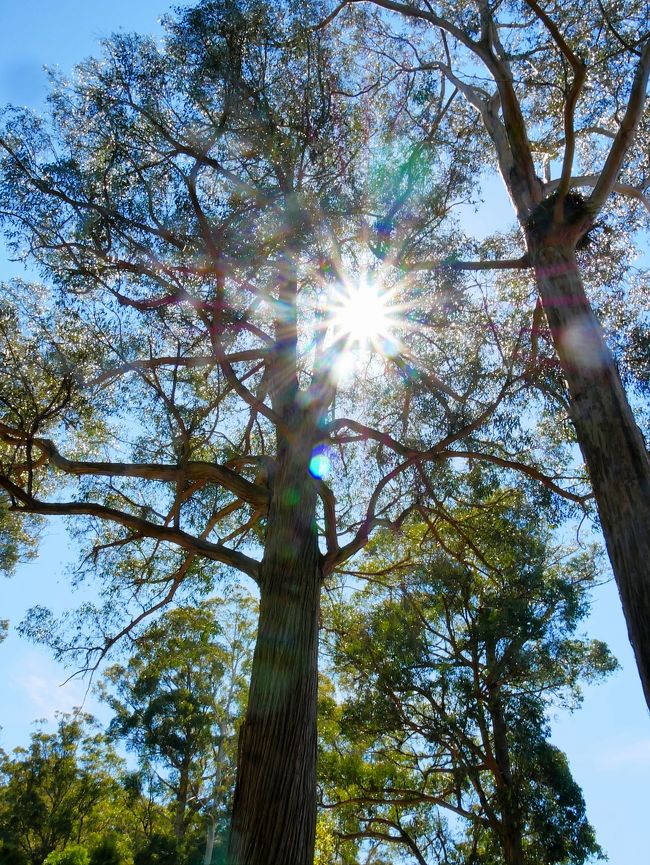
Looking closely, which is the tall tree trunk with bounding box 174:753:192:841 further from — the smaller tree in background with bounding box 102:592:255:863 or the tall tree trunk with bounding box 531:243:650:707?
the tall tree trunk with bounding box 531:243:650:707

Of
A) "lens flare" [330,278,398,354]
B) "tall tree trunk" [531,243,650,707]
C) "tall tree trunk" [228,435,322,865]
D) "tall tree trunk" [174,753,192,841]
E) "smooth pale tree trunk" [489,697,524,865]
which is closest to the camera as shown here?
"tall tree trunk" [531,243,650,707]

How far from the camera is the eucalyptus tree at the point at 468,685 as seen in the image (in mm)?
7695

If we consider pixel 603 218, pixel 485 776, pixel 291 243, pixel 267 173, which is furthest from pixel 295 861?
pixel 603 218

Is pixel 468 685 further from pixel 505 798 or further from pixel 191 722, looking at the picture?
pixel 191 722

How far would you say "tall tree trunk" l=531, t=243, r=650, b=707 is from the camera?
3.32 m

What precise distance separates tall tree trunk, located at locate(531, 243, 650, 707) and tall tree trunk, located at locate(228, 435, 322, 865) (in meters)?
1.99

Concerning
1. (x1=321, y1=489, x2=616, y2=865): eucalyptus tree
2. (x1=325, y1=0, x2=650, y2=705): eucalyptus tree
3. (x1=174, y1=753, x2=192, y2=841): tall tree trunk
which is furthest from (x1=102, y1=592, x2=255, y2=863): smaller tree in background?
(x1=325, y1=0, x2=650, y2=705): eucalyptus tree

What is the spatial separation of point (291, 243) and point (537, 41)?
13.7 ft

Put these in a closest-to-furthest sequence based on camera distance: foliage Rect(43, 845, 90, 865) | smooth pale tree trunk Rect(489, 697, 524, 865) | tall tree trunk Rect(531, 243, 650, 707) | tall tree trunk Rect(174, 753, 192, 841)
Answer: tall tree trunk Rect(531, 243, 650, 707) → smooth pale tree trunk Rect(489, 697, 524, 865) → foliage Rect(43, 845, 90, 865) → tall tree trunk Rect(174, 753, 192, 841)

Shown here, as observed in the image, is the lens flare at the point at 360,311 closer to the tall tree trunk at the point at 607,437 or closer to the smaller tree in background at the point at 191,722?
the tall tree trunk at the point at 607,437

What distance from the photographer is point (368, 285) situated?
283 inches

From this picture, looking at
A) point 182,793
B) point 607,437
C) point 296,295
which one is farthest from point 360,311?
point 182,793

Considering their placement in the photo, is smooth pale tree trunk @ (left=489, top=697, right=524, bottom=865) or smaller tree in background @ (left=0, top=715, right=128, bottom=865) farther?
smaller tree in background @ (left=0, top=715, right=128, bottom=865)

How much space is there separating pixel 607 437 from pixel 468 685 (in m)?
5.52
